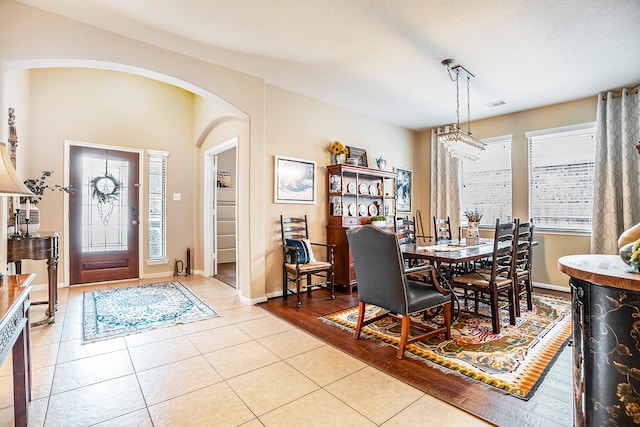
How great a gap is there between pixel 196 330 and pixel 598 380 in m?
2.88

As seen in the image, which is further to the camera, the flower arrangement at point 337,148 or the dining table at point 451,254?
the flower arrangement at point 337,148

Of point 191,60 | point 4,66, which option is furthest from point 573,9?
point 4,66

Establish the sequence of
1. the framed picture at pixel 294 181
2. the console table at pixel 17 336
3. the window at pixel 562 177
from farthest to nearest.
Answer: the window at pixel 562 177 < the framed picture at pixel 294 181 < the console table at pixel 17 336

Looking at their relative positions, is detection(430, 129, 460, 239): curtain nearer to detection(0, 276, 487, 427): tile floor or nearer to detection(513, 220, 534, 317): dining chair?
detection(513, 220, 534, 317): dining chair

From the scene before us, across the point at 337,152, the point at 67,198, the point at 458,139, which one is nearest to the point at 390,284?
the point at 458,139

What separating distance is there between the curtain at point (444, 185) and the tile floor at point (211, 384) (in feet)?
12.7

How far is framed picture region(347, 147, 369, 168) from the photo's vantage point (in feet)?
16.3

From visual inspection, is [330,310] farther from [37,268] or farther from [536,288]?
[37,268]

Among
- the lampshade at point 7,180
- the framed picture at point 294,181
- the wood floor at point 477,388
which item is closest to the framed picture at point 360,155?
the framed picture at point 294,181

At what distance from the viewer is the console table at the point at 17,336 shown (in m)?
1.28

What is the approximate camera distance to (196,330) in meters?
2.94

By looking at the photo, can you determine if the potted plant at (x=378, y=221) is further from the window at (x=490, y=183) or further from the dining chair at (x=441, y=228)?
the window at (x=490, y=183)

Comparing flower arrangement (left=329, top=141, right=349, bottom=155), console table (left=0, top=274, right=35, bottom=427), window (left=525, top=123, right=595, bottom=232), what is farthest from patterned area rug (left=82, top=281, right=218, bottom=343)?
window (left=525, top=123, right=595, bottom=232)

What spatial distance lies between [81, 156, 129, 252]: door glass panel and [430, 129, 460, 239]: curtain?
533 cm
